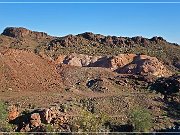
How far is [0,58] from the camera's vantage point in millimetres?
43531

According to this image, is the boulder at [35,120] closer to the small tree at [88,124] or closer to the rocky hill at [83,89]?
the rocky hill at [83,89]

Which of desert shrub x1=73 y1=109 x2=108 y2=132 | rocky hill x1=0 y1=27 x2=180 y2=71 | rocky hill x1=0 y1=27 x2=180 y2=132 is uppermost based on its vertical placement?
rocky hill x1=0 y1=27 x2=180 y2=71

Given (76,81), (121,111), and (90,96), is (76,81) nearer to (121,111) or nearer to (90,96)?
(90,96)

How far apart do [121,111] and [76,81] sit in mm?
8436

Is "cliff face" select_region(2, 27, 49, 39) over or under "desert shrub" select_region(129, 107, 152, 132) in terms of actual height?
over

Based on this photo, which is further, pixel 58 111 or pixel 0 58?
pixel 0 58

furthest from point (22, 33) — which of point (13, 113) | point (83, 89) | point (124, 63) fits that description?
point (13, 113)

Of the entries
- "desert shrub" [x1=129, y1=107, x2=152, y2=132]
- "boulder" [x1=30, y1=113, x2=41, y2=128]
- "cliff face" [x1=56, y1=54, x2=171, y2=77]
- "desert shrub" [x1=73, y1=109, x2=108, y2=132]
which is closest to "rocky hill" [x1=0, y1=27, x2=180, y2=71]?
"cliff face" [x1=56, y1=54, x2=171, y2=77]

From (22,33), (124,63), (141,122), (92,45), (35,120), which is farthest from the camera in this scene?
(22,33)

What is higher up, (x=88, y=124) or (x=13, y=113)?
(x=13, y=113)

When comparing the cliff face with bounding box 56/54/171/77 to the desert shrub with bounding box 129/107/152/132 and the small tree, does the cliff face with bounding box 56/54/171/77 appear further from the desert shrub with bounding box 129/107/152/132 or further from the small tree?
the small tree

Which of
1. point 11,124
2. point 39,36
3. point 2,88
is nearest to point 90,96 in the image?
point 2,88

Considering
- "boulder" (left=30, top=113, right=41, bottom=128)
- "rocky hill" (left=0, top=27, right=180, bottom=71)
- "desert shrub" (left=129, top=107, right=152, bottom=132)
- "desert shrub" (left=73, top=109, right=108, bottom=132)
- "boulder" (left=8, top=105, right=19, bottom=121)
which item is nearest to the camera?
"desert shrub" (left=73, top=109, right=108, bottom=132)

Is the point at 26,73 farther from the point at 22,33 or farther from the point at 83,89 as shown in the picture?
the point at 22,33
